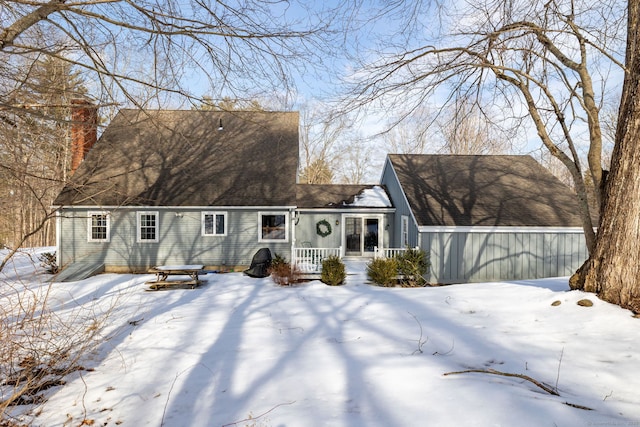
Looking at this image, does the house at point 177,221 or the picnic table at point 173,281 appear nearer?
the picnic table at point 173,281

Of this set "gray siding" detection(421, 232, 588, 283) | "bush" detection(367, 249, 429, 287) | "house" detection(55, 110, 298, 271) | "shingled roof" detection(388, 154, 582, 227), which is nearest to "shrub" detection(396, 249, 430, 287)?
"bush" detection(367, 249, 429, 287)

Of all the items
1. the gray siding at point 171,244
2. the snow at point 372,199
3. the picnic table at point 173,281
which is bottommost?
the picnic table at point 173,281

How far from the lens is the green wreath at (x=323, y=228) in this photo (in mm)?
15555

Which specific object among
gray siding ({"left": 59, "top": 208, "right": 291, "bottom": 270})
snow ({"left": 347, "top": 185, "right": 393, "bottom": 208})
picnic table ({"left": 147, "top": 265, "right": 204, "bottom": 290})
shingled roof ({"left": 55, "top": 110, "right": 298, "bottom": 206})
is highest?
shingled roof ({"left": 55, "top": 110, "right": 298, "bottom": 206})

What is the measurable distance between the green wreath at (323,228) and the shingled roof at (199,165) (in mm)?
2443

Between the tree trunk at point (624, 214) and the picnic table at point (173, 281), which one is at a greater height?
the tree trunk at point (624, 214)

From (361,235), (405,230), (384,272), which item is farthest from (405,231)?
(384,272)

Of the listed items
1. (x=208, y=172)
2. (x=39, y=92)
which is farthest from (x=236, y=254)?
(x=39, y=92)

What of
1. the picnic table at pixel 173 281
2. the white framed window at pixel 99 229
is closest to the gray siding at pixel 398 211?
the picnic table at pixel 173 281

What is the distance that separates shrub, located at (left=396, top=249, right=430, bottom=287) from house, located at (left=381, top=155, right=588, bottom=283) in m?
0.79

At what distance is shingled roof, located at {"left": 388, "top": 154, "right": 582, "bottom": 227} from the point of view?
40.4 ft

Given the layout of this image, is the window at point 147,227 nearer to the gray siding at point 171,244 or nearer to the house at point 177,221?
the house at point 177,221

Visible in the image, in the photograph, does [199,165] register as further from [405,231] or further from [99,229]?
[405,231]

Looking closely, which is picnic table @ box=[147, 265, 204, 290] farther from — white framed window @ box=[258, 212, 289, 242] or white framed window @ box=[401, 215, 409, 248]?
white framed window @ box=[401, 215, 409, 248]
